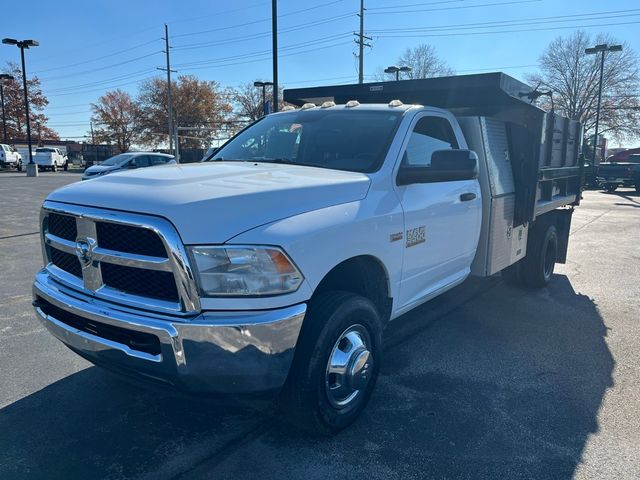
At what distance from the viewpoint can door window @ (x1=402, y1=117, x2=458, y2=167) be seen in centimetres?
377

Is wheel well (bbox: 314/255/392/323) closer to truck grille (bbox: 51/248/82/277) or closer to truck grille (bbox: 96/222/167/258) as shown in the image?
truck grille (bbox: 96/222/167/258)

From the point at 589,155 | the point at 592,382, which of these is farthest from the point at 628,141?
the point at 592,382

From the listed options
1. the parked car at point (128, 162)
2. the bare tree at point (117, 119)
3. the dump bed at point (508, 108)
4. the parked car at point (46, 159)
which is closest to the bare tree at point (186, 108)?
the bare tree at point (117, 119)

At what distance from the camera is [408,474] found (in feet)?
8.96

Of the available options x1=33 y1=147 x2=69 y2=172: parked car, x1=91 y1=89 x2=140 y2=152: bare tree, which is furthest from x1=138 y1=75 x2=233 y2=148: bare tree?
x1=33 y1=147 x2=69 y2=172: parked car

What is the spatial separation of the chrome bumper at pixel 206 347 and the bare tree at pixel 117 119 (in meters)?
75.3

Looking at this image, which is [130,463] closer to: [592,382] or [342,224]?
[342,224]

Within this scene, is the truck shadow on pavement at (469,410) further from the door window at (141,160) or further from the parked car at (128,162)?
the door window at (141,160)

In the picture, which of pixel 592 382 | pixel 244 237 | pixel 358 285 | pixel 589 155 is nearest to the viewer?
pixel 244 237

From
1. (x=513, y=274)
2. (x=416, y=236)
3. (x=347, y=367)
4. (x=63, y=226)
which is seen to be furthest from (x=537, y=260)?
(x=63, y=226)

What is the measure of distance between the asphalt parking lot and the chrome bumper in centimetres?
31

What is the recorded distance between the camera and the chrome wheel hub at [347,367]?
2.94 meters

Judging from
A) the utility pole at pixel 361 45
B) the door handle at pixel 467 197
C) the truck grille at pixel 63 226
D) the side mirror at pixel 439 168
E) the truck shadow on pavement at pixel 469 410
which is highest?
the utility pole at pixel 361 45

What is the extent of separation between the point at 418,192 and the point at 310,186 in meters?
1.03
